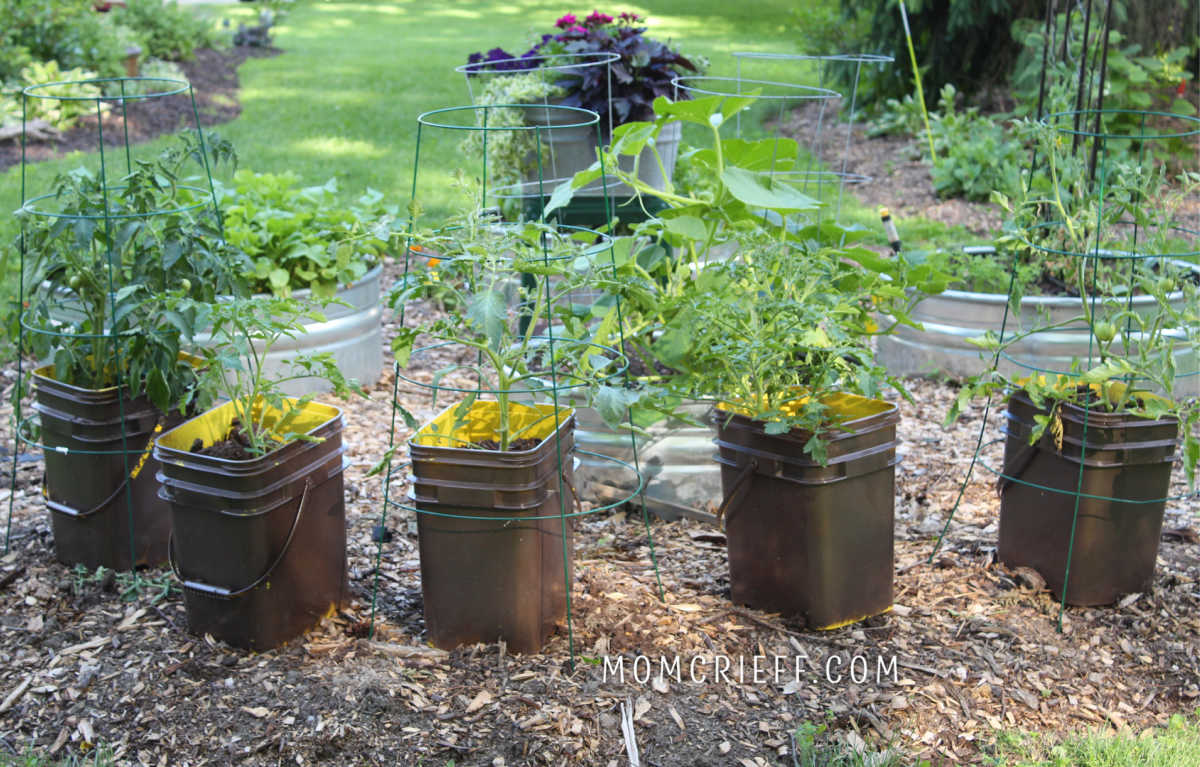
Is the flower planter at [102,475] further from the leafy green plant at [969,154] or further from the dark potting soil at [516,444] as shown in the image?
the leafy green plant at [969,154]

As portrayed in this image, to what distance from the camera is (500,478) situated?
2271 mm

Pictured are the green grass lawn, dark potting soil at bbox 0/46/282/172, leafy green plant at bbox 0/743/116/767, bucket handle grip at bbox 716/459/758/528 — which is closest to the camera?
leafy green plant at bbox 0/743/116/767

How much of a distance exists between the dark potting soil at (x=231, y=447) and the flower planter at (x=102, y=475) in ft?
0.70

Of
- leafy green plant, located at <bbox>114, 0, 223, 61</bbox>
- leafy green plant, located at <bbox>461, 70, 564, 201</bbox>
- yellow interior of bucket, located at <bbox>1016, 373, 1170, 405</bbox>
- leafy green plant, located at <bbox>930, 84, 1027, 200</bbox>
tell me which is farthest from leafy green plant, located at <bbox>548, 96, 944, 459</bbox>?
leafy green plant, located at <bbox>114, 0, 223, 61</bbox>

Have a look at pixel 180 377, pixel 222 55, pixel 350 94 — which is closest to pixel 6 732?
pixel 180 377

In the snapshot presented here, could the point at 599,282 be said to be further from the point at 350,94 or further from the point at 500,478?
the point at 350,94

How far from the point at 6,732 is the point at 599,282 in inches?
62.1

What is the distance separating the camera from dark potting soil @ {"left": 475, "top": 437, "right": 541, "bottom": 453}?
2400mm

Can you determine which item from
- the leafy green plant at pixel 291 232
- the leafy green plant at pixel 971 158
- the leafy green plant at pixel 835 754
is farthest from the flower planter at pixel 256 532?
the leafy green plant at pixel 971 158

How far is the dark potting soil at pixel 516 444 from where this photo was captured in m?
2.40

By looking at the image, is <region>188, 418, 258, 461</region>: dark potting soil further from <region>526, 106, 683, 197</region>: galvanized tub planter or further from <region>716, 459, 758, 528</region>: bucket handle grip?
<region>526, 106, 683, 197</region>: galvanized tub planter

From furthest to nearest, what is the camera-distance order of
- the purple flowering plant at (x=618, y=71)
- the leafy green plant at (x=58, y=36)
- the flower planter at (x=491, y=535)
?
the leafy green plant at (x=58, y=36)
the purple flowering plant at (x=618, y=71)
the flower planter at (x=491, y=535)

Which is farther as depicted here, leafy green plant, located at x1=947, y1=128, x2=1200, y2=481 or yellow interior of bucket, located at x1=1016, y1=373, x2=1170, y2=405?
yellow interior of bucket, located at x1=1016, y1=373, x2=1170, y2=405

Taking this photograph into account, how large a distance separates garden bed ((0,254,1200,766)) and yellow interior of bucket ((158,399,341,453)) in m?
0.45
